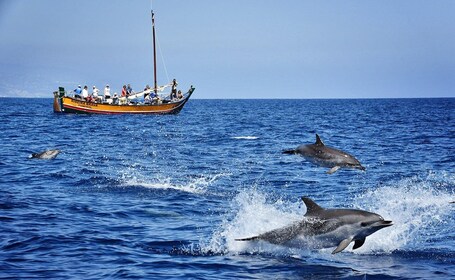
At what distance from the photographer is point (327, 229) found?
36.2ft

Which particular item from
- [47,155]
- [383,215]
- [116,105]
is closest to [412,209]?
[383,215]

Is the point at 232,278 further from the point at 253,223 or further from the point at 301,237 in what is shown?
the point at 253,223

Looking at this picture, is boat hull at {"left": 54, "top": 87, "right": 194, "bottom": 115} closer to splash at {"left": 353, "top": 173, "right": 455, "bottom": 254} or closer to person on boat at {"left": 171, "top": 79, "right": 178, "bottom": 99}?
person on boat at {"left": 171, "top": 79, "right": 178, "bottom": 99}

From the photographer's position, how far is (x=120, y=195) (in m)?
18.0

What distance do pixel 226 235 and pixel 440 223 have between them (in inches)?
215

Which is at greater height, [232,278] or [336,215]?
[336,215]

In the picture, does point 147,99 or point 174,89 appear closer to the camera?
point 147,99

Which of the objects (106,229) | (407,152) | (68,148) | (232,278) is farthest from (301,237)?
(68,148)

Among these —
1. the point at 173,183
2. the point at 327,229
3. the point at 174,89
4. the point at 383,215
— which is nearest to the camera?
the point at 327,229

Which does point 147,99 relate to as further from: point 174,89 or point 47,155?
point 47,155


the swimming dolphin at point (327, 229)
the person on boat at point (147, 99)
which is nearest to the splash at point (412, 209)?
the swimming dolphin at point (327, 229)

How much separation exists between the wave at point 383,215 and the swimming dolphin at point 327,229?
0.51 metres

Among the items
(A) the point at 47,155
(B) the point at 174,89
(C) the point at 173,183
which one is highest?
(B) the point at 174,89

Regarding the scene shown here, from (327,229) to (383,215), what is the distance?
5602 millimetres
